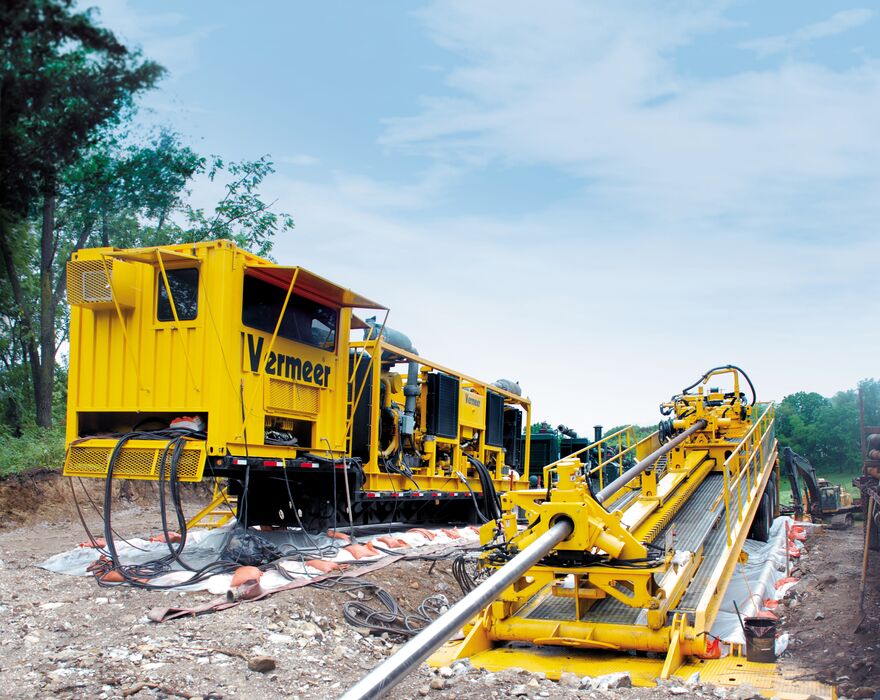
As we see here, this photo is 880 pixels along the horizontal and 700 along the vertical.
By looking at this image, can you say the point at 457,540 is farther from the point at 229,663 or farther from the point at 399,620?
the point at 229,663

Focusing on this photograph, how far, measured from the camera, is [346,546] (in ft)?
33.3

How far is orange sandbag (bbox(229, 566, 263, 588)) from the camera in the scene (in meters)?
7.82

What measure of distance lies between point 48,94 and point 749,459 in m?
10.2

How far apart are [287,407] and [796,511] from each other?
13615 mm

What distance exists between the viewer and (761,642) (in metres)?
6.17

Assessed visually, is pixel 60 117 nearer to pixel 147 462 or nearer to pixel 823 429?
pixel 147 462

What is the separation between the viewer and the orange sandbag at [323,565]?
29.0 ft

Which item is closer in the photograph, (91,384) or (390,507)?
(91,384)

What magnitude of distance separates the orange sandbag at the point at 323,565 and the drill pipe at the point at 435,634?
354cm

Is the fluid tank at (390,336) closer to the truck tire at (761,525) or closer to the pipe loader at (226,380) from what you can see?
the pipe loader at (226,380)

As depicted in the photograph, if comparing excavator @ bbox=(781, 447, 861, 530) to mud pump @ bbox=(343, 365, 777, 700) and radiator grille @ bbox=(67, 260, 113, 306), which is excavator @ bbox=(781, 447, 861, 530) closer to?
mud pump @ bbox=(343, 365, 777, 700)

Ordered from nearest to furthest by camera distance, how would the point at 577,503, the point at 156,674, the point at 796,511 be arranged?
the point at 156,674
the point at 577,503
the point at 796,511

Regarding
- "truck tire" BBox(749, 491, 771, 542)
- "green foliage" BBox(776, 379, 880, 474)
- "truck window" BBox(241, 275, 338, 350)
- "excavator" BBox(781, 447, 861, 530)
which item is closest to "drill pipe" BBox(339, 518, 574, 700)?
"truck window" BBox(241, 275, 338, 350)

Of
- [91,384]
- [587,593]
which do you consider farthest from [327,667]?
[91,384]
